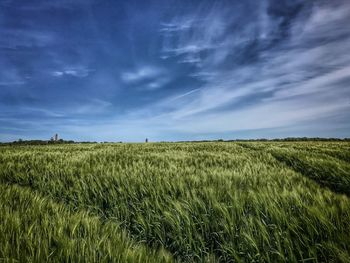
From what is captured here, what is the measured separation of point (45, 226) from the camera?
2252 mm

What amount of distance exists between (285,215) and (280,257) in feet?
1.70

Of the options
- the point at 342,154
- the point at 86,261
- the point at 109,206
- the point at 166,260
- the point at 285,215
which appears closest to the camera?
the point at 86,261

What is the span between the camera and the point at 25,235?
81.0 inches

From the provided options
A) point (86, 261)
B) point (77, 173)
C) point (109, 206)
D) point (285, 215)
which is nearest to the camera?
point (86, 261)

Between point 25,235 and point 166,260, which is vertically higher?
point 25,235

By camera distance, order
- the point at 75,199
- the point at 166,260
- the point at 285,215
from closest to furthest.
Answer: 1. the point at 166,260
2. the point at 285,215
3. the point at 75,199

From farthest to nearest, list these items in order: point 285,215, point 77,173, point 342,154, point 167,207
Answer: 1. point 342,154
2. point 77,173
3. point 167,207
4. point 285,215

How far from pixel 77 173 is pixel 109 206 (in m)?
1.85

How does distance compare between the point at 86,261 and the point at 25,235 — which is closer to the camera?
the point at 86,261

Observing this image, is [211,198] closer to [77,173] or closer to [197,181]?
[197,181]

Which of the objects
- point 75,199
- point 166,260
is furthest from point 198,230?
point 75,199

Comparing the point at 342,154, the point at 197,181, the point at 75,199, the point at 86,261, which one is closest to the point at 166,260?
the point at 86,261

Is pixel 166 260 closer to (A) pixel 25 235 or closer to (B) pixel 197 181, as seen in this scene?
(A) pixel 25 235

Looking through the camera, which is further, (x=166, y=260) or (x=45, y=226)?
(x=45, y=226)
